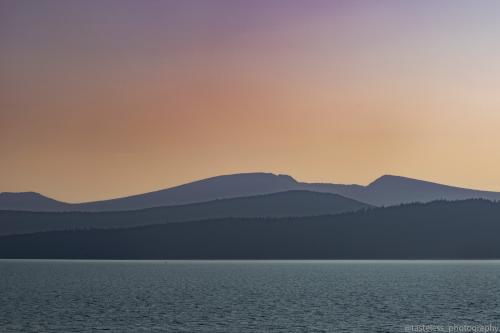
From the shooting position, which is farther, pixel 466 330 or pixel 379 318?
pixel 379 318

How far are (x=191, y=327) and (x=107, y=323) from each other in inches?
577

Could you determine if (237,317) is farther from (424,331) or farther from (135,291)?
(135,291)

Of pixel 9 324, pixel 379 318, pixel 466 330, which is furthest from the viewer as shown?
pixel 379 318

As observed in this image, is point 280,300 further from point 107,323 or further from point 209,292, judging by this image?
point 107,323

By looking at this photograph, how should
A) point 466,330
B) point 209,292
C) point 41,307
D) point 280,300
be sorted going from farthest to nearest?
point 209,292
point 280,300
point 41,307
point 466,330

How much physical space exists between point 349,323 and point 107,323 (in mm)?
37446

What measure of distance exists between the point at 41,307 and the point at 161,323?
1481 inches

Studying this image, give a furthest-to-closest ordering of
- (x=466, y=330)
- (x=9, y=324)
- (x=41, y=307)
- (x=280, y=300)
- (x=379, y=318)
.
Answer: (x=280, y=300), (x=41, y=307), (x=379, y=318), (x=9, y=324), (x=466, y=330)

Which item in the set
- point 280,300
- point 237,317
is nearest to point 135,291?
point 280,300

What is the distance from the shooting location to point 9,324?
4483 inches

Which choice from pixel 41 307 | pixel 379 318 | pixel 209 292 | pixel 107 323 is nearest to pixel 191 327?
pixel 107 323

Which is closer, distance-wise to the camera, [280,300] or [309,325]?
[309,325]

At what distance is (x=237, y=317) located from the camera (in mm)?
125000

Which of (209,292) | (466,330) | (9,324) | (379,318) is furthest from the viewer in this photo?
(209,292)
